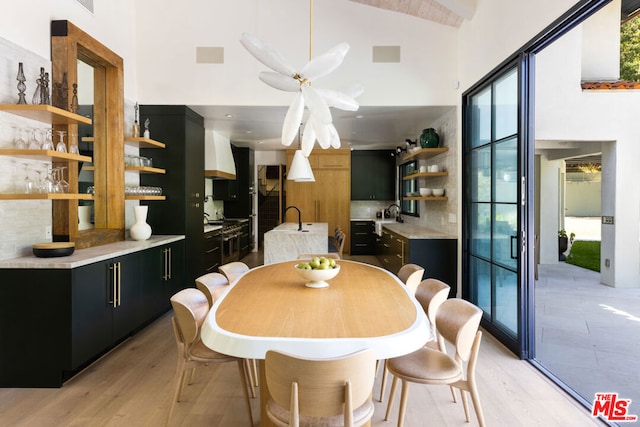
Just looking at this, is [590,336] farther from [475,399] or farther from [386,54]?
[386,54]

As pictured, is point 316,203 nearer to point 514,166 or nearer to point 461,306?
point 514,166

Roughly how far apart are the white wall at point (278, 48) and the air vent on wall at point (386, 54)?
65 mm

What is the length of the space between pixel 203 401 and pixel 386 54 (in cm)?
440

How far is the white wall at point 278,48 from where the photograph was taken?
4.87 m

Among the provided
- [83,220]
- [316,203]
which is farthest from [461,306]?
[316,203]

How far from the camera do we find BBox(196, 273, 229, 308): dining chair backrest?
2766 millimetres

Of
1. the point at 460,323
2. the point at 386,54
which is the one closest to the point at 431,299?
the point at 460,323

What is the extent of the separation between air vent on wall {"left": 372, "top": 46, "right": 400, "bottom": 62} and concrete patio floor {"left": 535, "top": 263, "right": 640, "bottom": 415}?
3618 mm

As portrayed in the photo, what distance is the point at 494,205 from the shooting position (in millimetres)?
3967

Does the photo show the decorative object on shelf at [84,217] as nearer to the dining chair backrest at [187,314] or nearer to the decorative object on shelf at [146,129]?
the decorative object on shelf at [146,129]

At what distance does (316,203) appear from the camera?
30.8 feet

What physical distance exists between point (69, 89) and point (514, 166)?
409 cm

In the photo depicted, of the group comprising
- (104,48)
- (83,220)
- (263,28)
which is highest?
(263,28)

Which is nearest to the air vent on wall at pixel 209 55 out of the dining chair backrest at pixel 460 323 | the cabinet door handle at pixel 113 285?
the cabinet door handle at pixel 113 285
